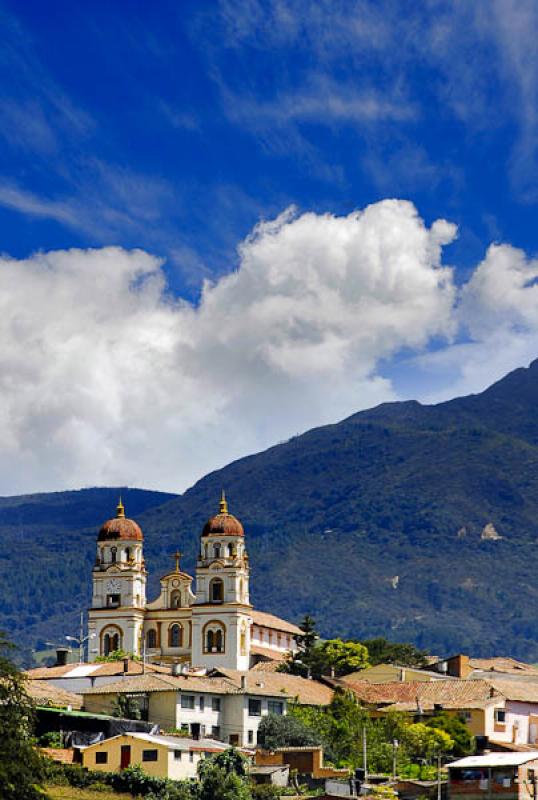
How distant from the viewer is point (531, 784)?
85.1 m

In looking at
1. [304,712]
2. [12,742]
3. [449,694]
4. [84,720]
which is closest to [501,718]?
[449,694]

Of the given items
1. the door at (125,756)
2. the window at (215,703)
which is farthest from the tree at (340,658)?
the door at (125,756)

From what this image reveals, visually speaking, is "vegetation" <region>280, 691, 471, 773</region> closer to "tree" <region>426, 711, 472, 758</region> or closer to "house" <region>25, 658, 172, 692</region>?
"tree" <region>426, 711, 472, 758</region>

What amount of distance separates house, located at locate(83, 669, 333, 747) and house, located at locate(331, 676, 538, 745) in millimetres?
8966

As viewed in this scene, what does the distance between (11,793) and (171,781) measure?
26.3 meters

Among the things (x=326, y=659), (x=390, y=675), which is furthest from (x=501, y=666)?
(x=390, y=675)

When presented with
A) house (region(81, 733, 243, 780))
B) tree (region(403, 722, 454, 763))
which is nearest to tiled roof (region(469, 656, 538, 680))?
tree (region(403, 722, 454, 763))

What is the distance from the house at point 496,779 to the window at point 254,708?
22351mm

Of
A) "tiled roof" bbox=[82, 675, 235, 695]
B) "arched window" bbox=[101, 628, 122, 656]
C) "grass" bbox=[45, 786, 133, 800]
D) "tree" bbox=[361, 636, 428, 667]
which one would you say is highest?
"arched window" bbox=[101, 628, 122, 656]

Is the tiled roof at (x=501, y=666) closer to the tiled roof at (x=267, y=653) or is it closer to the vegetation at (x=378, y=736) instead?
the tiled roof at (x=267, y=653)

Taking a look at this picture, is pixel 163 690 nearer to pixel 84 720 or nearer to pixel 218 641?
pixel 84 720

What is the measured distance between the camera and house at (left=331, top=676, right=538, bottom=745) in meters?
110

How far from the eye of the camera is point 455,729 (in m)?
105

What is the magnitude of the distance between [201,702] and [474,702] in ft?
65.2
